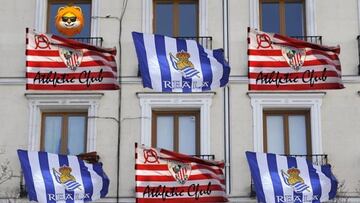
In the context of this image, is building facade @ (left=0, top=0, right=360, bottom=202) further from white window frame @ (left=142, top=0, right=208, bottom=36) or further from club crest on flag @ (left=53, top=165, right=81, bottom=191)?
club crest on flag @ (left=53, top=165, right=81, bottom=191)

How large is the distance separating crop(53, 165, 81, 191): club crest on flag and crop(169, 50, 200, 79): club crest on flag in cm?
375

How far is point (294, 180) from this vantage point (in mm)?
19797

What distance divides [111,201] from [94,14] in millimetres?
5218

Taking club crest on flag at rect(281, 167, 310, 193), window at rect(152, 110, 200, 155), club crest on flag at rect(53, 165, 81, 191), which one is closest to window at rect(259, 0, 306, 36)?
window at rect(152, 110, 200, 155)

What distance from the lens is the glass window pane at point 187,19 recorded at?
22375 millimetres

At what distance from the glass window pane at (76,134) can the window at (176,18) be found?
3.25 m

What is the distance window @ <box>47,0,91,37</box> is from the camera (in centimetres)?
2239

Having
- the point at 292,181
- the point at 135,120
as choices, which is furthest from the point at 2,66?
the point at 292,181

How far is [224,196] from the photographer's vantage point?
20250mm

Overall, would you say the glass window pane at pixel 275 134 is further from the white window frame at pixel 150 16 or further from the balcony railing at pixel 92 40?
the balcony railing at pixel 92 40

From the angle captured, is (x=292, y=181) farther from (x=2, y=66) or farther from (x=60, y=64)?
Answer: (x=2, y=66)

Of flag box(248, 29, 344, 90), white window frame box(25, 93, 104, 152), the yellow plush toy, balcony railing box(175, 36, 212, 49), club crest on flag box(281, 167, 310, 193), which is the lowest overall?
club crest on flag box(281, 167, 310, 193)

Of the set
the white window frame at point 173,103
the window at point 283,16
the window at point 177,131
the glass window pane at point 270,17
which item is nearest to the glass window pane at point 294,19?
the window at point 283,16

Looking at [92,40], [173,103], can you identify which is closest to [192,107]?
[173,103]
